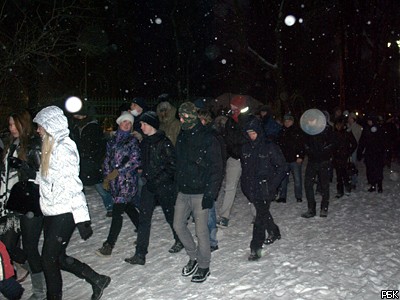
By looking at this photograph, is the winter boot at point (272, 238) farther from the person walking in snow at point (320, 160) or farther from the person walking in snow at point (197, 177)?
the person walking in snow at point (320, 160)

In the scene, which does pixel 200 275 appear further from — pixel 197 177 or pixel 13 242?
pixel 13 242

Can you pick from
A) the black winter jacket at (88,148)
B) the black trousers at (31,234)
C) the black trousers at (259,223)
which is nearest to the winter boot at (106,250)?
the black trousers at (31,234)

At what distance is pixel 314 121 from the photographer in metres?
8.17

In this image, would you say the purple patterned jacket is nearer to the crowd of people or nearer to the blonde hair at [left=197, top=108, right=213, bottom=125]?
the crowd of people

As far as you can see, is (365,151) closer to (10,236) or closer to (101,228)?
(101,228)

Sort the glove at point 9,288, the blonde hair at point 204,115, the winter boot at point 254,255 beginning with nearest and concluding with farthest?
the glove at point 9,288 < the winter boot at point 254,255 < the blonde hair at point 204,115

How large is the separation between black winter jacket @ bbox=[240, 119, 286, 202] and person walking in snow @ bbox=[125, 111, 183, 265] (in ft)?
3.59

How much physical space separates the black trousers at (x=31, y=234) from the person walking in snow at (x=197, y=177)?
5.10 ft

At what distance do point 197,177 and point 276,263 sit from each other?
1738 millimetres

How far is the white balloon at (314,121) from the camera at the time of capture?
814 cm

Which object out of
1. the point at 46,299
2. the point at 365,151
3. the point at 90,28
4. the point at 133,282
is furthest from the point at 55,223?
the point at 90,28

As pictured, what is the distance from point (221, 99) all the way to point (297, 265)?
28.9 metres

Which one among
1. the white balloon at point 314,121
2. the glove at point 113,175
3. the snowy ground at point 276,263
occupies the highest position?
the white balloon at point 314,121

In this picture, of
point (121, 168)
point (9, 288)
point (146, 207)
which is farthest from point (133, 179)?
point (9, 288)
